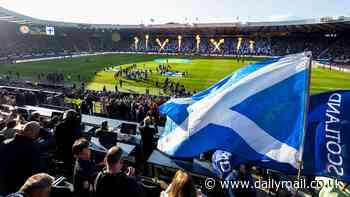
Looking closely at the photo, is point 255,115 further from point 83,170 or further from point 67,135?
point 67,135

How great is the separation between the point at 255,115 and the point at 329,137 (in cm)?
116

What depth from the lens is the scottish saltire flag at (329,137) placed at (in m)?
4.47

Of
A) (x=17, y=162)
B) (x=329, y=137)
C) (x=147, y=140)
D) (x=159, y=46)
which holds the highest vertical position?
(x=159, y=46)

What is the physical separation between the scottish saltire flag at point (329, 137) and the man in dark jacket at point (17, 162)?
4.45 m

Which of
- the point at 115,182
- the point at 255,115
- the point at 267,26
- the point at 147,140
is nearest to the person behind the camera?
the point at 115,182

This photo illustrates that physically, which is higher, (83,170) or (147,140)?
(83,170)

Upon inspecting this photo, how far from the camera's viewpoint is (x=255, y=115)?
504cm

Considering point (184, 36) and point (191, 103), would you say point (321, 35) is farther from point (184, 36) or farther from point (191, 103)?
point (191, 103)

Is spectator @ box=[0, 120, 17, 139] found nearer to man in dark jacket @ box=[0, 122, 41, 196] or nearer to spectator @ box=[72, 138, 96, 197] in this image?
man in dark jacket @ box=[0, 122, 41, 196]

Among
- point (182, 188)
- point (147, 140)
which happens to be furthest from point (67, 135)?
point (182, 188)

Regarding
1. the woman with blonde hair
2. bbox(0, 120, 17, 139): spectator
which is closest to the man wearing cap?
the woman with blonde hair

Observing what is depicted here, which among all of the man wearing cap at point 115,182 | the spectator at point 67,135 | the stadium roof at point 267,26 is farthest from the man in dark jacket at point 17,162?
the stadium roof at point 267,26
